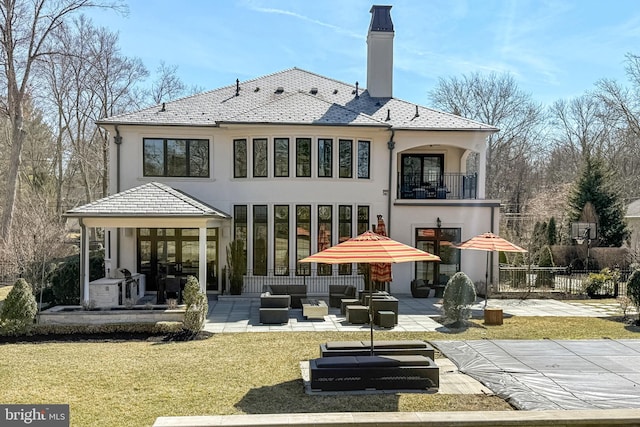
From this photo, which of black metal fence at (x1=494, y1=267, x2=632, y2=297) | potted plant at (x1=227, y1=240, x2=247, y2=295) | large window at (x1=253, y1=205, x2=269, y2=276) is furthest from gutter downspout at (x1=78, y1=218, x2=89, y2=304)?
black metal fence at (x1=494, y1=267, x2=632, y2=297)

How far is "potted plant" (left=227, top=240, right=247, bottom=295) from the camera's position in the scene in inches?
631

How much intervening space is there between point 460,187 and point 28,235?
15.9 m

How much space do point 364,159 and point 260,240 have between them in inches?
202

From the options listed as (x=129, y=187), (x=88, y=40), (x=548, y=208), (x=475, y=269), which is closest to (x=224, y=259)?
(x=129, y=187)

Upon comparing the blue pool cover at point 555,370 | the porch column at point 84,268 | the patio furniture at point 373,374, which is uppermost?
the porch column at point 84,268

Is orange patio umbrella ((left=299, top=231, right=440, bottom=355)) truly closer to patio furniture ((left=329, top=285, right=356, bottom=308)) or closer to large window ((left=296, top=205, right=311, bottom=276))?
patio furniture ((left=329, top=285, right=356, bottom=308))

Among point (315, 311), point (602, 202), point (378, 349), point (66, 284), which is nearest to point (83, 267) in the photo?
point (66, 284)

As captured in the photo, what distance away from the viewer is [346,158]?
17.0m

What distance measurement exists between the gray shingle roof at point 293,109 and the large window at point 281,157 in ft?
2.73

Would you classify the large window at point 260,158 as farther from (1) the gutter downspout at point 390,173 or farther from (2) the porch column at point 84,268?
(2) the porch column at point 84,268

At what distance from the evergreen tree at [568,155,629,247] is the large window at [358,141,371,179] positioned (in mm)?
16691

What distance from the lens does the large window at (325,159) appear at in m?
16.8

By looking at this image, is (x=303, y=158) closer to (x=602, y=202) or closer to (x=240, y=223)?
(x=240, y=223)

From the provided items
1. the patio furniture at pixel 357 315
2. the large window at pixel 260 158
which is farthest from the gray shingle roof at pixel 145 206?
the patio furniture at pixel 357 315
